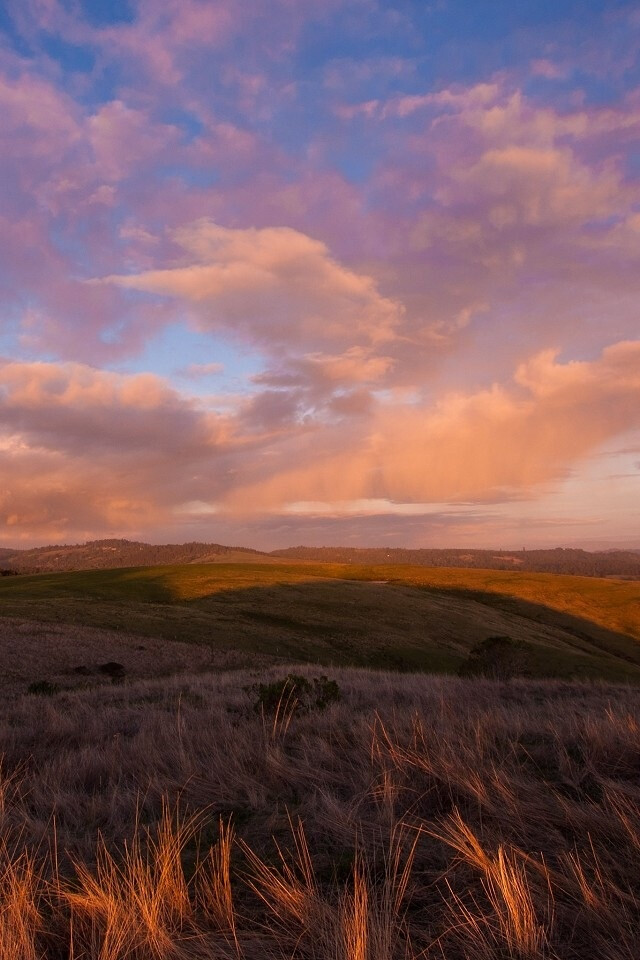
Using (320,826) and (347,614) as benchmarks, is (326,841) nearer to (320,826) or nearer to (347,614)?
(320,826)

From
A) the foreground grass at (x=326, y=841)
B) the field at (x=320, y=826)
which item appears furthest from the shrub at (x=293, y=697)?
the foreground grass at (x=326, y=841)

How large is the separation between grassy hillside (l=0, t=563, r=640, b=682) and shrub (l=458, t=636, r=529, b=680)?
547 inches

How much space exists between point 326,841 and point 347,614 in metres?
50.4

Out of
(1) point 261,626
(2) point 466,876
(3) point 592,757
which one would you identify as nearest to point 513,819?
(2) point 466,876

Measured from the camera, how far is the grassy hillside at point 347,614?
4084 centimetres

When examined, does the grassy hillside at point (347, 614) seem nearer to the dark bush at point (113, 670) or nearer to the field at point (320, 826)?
the dark bush at point (113, 670)

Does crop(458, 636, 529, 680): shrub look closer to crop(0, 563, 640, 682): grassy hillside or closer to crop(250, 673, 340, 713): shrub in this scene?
crop(0, 563, 640, 682): grassy hillside

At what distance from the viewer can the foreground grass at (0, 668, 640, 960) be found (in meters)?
3.24

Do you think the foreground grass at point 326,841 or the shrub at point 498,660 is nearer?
the foreground grass at point 326,841

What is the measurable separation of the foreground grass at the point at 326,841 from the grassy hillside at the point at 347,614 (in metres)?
29.9

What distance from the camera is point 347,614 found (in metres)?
54.0

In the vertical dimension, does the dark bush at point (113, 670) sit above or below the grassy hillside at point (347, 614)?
above

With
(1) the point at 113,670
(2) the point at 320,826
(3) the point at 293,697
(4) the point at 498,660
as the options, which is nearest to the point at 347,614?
(4) the point at 498,660

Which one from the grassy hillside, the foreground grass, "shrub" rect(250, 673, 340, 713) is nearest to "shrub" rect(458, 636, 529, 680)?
the grassy hillside
